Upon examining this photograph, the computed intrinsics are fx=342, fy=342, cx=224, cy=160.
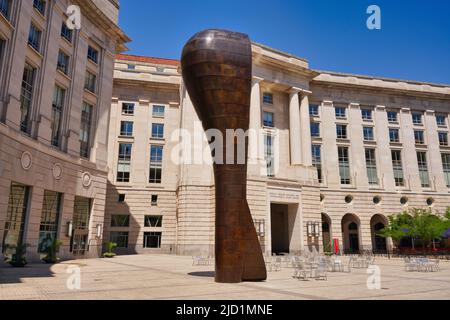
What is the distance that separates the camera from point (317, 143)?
47.9 meters

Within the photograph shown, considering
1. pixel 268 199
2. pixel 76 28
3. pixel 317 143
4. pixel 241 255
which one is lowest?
pixel 241 255

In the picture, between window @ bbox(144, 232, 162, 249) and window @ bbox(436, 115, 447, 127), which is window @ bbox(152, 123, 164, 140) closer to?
window @ bbox(144, 232, 162, 249)

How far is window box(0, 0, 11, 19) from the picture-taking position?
22769mm

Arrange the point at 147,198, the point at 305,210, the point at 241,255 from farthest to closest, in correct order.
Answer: the point at 147,198, the point at 305,210, the point at 241,255

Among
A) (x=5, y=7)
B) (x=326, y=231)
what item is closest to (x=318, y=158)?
(x=326, y=231)

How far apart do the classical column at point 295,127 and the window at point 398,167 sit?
52.7ft

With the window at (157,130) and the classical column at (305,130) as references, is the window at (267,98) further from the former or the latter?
the window at (157,130)

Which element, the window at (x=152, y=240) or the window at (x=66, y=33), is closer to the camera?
the window at (x=66, y=33)

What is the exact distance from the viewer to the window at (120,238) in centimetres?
4419

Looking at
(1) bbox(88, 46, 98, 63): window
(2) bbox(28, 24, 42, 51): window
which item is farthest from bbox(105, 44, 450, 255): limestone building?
(2) bbox(28, 24, 42, 51): window

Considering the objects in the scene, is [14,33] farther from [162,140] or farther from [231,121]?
[162,140]

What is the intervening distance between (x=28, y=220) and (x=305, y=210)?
96.3 feet

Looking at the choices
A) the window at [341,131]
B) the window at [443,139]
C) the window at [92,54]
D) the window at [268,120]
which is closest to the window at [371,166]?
the window at [341,131]
